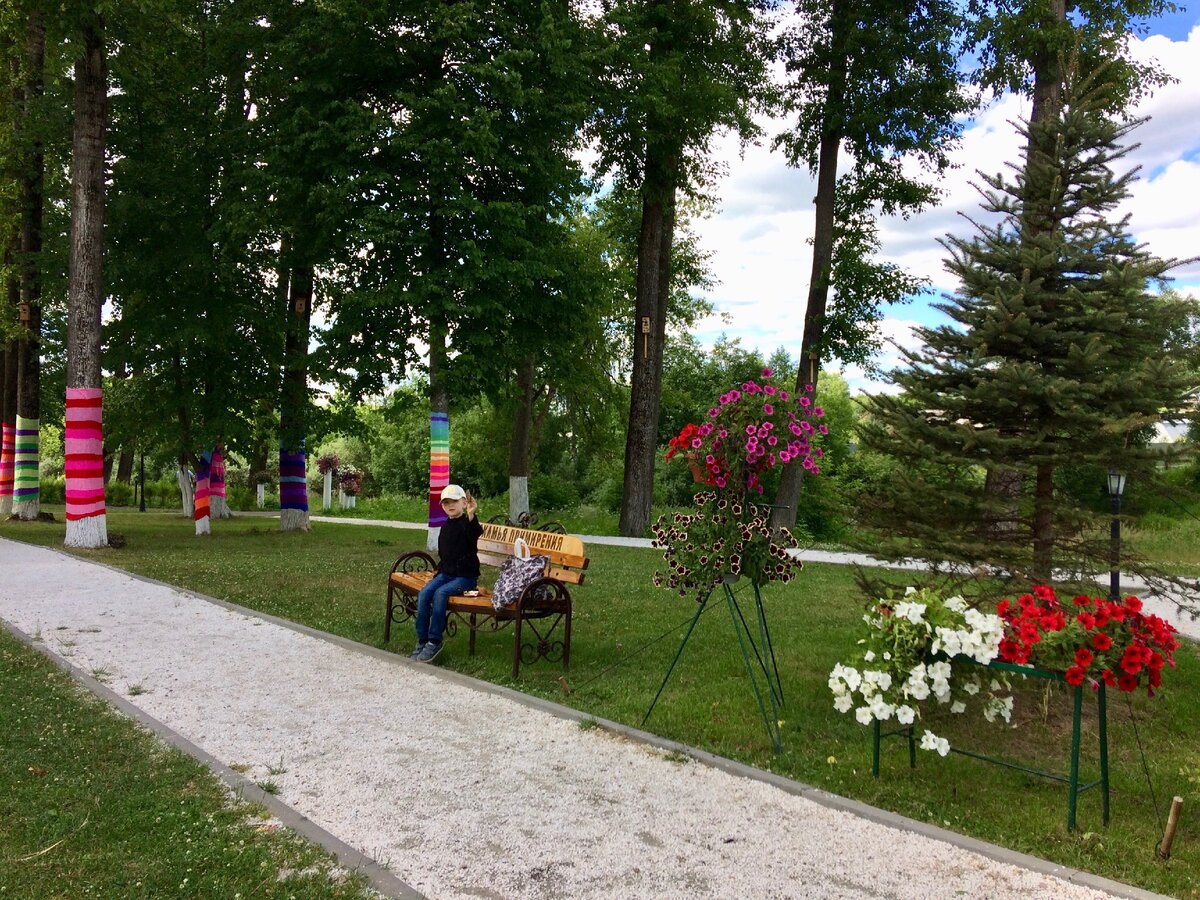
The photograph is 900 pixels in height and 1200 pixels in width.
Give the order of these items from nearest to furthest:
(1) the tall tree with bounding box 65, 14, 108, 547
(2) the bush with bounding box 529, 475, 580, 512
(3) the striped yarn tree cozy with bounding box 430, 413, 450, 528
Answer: (1) the tall tree with bounding box 65, 14, 108, 547 < (3) the striped yarn tree cozy with bounding box 430, 413, 450, 528 < (2) the bush with bounding box 529, 475, 580, 512

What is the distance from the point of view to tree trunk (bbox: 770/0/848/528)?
1673cm

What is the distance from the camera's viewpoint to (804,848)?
159 inches

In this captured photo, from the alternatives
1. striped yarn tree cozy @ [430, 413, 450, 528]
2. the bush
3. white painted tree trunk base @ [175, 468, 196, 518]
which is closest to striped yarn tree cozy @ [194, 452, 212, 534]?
white painted tree trunk base @ [175, 468, 196, 518]

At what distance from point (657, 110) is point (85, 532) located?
40.6 feet

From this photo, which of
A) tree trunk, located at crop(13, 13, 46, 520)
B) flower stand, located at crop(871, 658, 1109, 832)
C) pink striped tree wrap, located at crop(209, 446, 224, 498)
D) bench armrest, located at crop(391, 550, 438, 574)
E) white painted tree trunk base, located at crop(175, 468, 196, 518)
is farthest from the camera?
white painted tree trunk base, located at crop(175, 468, 196, 518)

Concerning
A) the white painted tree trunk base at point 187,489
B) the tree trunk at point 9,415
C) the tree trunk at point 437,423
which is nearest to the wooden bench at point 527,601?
the tree trunk at point 437,423

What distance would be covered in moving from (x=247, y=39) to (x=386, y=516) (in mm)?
16186

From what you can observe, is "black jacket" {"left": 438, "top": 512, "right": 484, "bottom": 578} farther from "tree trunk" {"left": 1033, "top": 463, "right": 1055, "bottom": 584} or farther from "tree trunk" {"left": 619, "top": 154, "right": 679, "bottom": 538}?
"tree trunk" {"left": 619, "top": 154, "right": 679, "bottom": 538}

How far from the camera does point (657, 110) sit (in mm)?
16031

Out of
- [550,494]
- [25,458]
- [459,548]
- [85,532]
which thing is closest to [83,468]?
[85,532]

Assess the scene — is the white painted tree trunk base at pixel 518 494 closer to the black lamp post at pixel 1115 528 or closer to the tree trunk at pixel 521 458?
the tree trunk at pixel 521 458

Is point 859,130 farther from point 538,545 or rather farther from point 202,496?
point 202,496

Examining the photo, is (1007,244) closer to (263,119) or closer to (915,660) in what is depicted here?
(915,660)

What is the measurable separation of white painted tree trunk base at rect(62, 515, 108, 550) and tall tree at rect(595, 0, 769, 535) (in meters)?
9.91
